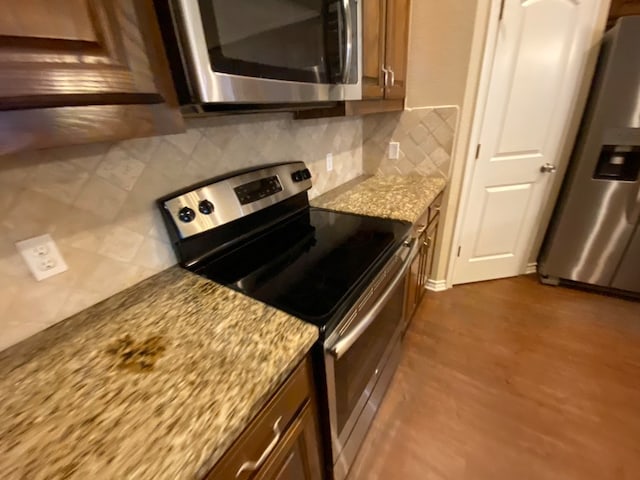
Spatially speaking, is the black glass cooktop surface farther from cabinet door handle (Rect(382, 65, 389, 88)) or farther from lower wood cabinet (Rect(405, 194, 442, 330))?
cabinet door handle (Rect(382, 65, 389, 88))

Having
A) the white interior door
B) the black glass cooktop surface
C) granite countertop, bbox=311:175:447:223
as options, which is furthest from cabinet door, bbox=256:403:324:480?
the white interior door

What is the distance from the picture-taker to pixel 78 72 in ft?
1.44

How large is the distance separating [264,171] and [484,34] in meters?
1.42

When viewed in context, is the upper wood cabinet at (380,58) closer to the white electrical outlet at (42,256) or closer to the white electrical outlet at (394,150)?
the white electrical outlet at (394,150)

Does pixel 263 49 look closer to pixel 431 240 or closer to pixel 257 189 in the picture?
pixel 257 189

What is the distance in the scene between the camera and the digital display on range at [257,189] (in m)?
1.10

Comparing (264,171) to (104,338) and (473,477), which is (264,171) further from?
(473,477)

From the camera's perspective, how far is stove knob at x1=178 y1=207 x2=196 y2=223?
A: 934 millimetres

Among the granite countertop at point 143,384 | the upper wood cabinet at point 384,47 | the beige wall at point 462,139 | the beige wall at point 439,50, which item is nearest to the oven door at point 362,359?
the granite countertop at point 143,384

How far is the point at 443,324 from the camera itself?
6.30 ft

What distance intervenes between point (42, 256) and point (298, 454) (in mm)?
830

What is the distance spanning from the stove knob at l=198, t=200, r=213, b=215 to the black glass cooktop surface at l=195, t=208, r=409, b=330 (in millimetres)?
181

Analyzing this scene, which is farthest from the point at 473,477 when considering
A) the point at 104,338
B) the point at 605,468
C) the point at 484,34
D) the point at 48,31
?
the point at 484,34

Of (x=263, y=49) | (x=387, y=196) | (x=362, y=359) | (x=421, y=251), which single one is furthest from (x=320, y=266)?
(x=421, y=251)
